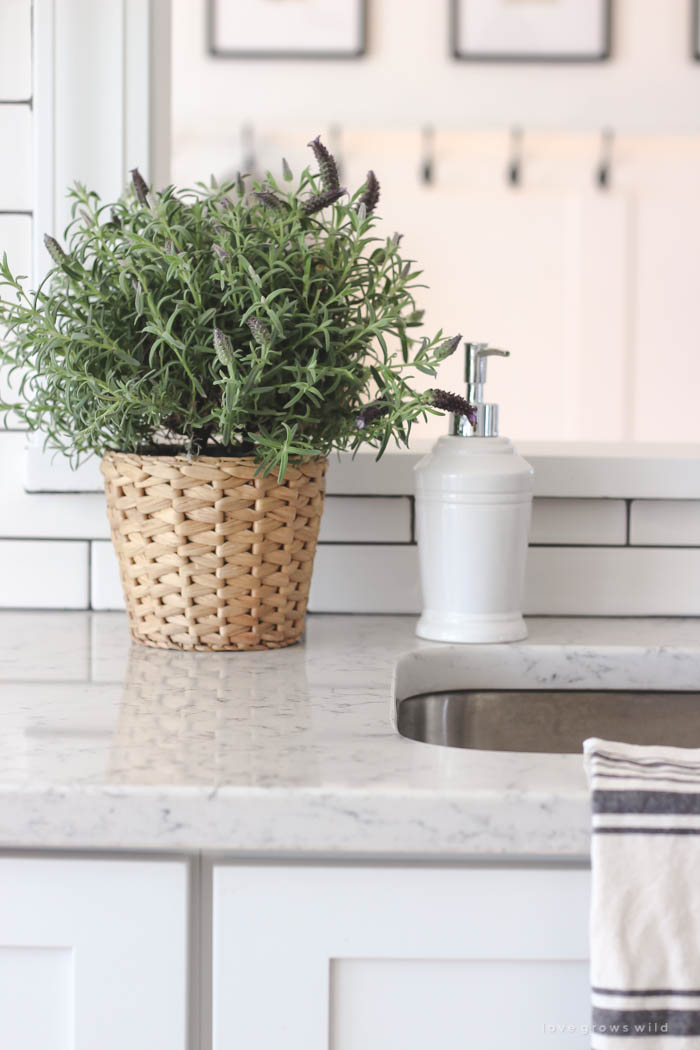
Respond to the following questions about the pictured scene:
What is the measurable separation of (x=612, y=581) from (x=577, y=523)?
0.07 meters

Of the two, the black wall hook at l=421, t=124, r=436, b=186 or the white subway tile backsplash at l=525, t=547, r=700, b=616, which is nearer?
the white subway tile backsplash at l=525, t=547, r=700, b=616

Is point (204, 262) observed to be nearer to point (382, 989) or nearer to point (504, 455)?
point (504, 455)

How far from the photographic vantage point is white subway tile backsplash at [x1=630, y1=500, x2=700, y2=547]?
3.75ft

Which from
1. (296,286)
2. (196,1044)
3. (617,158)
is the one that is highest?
(617,158)

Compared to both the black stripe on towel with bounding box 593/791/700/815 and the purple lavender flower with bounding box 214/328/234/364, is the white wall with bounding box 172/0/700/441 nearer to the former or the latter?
the purple lavender flower with bounding box 214/328/234/364

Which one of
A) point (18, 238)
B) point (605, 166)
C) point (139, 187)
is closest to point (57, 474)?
point (18, 238)

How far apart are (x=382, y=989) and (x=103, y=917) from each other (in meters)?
0.15

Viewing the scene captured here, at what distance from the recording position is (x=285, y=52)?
2.45 m

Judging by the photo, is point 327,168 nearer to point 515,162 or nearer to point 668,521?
point 668,521

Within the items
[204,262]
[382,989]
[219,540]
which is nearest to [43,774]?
[382,989]

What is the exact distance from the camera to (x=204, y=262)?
85 centimetres

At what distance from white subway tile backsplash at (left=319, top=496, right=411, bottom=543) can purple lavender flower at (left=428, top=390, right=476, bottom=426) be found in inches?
9.7

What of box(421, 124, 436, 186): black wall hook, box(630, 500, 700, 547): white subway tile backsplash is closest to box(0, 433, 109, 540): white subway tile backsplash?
box(630, 500, 700, 547): white subway tile backsplash

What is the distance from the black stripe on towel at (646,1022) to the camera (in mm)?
527
